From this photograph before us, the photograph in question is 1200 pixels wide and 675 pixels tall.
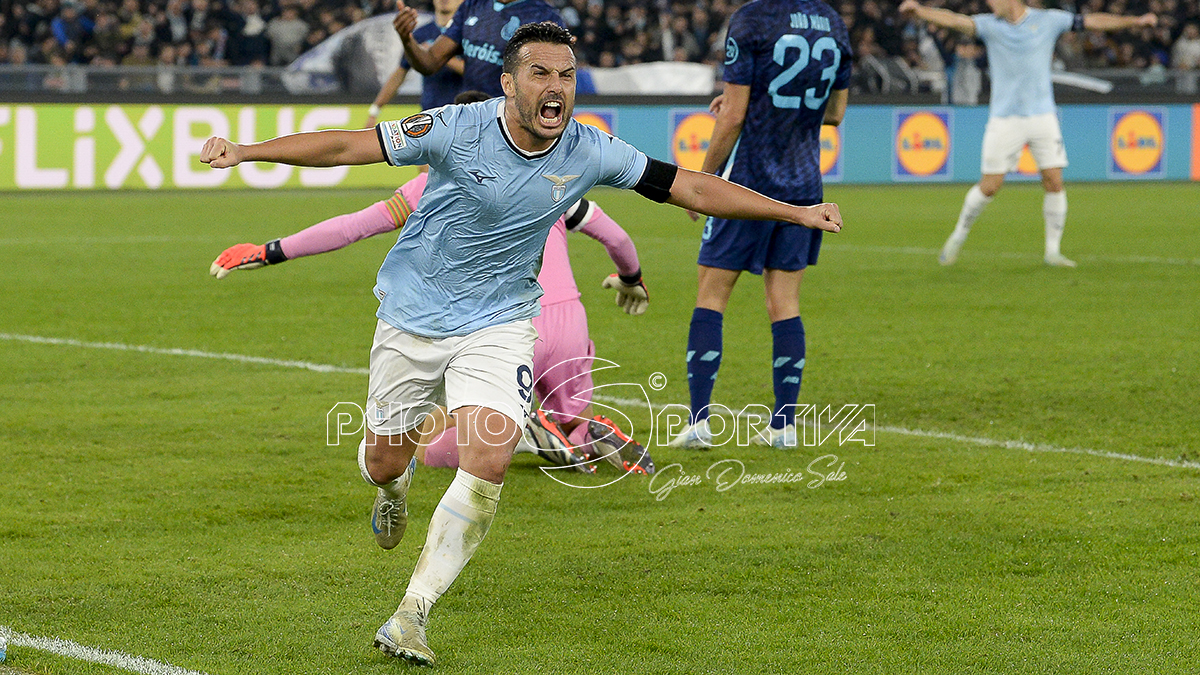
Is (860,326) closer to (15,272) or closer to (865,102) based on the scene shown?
(15,272)

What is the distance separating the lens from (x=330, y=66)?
74.9 ft

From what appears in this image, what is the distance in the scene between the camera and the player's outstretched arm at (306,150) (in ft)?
12.3

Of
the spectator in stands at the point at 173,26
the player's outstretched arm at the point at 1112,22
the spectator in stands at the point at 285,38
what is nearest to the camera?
the player's outstretched arm at the point at 1112,22

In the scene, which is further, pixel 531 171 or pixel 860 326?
pixel 860 326

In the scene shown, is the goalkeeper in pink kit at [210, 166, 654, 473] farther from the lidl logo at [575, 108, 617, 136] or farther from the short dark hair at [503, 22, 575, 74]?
the lidl logo at [575, 108, 617, 136]

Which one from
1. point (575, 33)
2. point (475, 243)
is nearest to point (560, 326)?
point (475, 243)

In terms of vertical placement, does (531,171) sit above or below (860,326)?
above

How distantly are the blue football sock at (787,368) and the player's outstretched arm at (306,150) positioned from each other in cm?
294

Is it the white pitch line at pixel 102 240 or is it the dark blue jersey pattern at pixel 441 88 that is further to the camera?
the white pitch line at pixel 102 240

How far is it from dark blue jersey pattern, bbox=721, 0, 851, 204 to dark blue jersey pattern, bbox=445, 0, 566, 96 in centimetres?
162

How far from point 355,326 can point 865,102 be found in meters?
14.7

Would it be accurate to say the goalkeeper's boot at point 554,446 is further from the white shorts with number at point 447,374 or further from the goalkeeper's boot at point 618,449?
the white shorts with number at point 447,374

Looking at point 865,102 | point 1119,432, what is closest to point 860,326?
point 1119,432

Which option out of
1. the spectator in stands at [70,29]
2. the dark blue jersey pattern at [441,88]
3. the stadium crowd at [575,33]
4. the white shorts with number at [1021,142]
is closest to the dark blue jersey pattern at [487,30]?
the dark blue jersey pattern at [441,88]
